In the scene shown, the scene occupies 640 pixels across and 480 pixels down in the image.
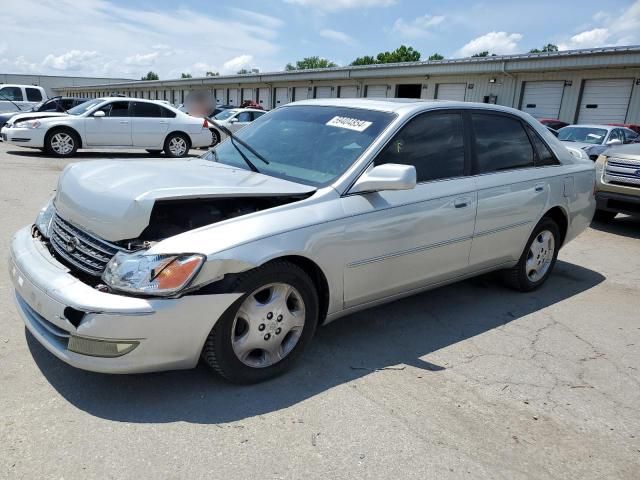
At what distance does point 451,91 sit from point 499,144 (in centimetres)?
2352

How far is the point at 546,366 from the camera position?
3545 mm

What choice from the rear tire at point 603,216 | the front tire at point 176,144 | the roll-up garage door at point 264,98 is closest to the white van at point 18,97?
the front tire at point 176,144

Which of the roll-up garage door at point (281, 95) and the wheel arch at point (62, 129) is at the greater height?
the roll-up garage door at point (281, 95)

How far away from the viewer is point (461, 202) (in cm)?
395

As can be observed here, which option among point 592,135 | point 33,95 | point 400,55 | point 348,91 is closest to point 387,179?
point 592,135

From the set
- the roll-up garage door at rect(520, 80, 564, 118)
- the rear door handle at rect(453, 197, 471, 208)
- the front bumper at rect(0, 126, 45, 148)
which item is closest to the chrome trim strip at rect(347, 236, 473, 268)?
the rear door handle at rect(453, 197, 471, 208)

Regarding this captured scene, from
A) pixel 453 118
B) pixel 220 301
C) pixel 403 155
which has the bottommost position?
pixel 220 301

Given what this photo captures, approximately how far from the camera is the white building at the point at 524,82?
19.9m

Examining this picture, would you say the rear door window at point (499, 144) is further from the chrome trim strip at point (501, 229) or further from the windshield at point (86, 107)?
the windshield at point (86, 107)

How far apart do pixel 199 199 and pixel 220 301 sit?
61cm

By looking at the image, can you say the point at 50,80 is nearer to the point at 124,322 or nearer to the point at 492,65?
the point at 492,65

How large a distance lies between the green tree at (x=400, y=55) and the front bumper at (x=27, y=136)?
71.8 m

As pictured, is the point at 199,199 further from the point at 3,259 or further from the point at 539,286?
the point at 539,286

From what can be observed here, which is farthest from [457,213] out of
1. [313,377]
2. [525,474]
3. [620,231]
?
[620,231]
